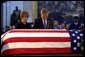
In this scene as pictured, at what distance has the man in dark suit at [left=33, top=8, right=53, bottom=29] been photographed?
10.7ft

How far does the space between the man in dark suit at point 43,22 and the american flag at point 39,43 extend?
0.15 meters

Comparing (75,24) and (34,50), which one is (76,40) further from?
(34,50)

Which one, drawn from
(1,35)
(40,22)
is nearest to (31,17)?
(40,22)

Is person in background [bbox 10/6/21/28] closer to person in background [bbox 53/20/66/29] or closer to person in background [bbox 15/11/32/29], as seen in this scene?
person in background [bbox 15/11/32/29]

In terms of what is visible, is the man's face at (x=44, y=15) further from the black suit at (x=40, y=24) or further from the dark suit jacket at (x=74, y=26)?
the dark suit jacket at (x=74, y=26)

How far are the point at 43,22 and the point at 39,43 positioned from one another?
1.00 ft

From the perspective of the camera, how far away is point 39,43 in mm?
3172

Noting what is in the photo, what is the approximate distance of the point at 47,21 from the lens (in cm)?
333

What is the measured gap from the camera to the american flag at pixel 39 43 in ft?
10.3

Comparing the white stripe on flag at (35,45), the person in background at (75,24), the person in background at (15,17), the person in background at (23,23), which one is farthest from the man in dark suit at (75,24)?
the person in background at (15,17)

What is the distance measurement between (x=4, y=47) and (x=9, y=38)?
4.3 inches

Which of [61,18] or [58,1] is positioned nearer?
[58,1]

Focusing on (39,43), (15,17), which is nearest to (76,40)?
(39,43)

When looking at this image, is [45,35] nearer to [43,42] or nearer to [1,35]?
[43,42]
